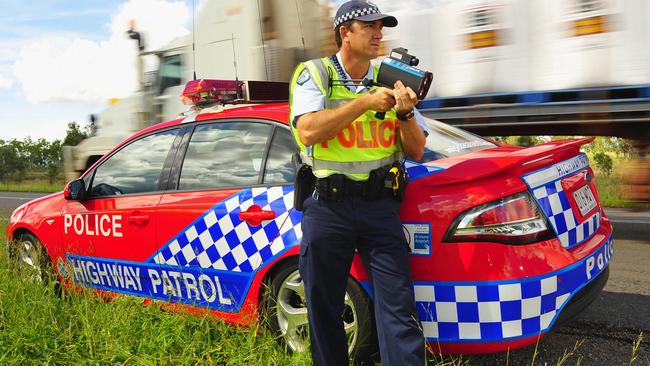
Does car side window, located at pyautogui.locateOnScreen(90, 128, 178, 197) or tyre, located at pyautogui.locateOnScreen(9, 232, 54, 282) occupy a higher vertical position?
car side window, located at pyautogui.locateOnScreen(90, 128, 178, 197)

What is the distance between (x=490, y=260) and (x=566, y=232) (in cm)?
44

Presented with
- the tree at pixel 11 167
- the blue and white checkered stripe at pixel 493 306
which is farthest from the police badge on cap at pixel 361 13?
the tree at pixel 11 167

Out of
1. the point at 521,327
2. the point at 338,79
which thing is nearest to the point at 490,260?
the point at 521,327

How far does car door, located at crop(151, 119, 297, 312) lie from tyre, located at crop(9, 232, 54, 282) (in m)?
1.25

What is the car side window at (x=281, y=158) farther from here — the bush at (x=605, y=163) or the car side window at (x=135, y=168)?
the bush at (x=605, y=163)

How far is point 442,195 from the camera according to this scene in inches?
96.3

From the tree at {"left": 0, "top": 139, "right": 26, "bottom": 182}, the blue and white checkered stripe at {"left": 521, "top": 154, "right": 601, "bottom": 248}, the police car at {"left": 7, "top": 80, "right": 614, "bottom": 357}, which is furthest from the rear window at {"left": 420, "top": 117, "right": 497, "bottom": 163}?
the tree at {"left": 0, "top": 139, "right": 26, "bottom": 182}

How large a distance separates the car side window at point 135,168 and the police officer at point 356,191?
151 centimetres

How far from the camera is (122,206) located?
142 inches

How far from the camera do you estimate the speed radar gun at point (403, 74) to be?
2092 millimetres

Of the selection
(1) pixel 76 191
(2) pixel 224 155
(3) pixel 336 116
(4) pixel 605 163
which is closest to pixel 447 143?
(3) pixel 336 116

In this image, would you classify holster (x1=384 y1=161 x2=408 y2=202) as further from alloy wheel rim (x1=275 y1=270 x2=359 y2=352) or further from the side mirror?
the side mirror

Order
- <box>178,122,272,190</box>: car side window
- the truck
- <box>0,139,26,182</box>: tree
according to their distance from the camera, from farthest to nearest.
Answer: <box>0,139,26,182</box>: tree, the truck, <box>178,122,272,190</box>: car side window

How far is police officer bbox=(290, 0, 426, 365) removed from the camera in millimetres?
2254
